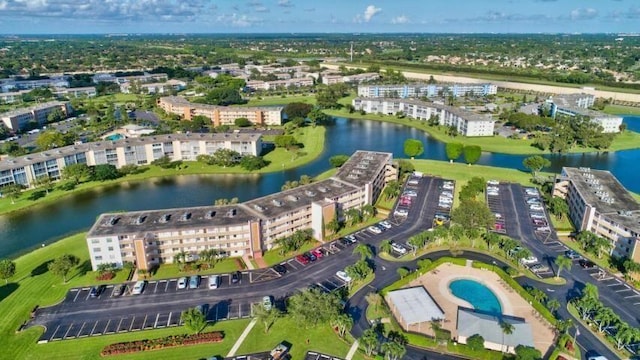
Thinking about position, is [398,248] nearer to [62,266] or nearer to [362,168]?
[362,168]

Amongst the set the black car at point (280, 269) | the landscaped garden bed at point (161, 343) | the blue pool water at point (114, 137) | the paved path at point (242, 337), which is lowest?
the paved path at point (242, 337)

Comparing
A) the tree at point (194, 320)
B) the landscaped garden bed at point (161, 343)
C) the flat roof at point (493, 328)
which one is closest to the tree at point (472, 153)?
the flat roof at point (493, 328)

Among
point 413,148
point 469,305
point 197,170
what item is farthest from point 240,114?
point 469,305

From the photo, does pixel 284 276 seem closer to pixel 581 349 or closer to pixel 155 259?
pixel 155 259

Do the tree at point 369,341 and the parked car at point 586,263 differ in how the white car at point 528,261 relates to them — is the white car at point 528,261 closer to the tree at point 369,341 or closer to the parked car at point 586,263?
the parked car at point 586,263

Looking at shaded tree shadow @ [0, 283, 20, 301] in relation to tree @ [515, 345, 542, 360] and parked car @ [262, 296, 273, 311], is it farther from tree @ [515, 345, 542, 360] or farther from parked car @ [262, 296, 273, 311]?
tree @ [515, 345, 542, 360]

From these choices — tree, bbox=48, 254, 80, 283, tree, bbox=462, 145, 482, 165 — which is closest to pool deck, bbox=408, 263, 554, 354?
tree, bbox=48, 254, 80, 283

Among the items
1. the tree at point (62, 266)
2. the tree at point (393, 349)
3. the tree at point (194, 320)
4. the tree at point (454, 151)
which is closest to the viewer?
the tree at point (393, 349)
